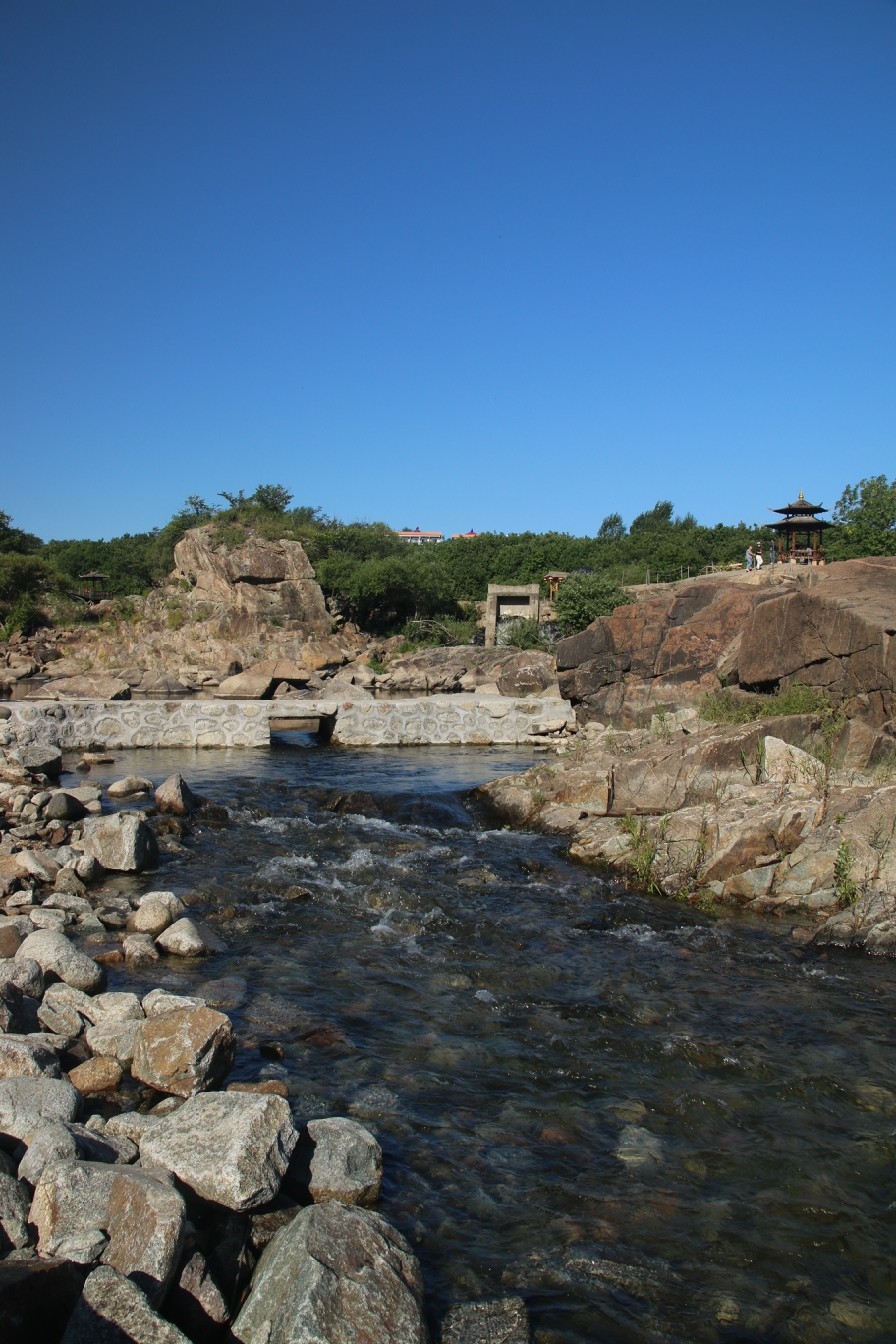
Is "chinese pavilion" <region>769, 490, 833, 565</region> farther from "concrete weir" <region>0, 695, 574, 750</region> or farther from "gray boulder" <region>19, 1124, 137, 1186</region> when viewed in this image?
"gray boulder" <region>19, 1124, 137, 1186</region>

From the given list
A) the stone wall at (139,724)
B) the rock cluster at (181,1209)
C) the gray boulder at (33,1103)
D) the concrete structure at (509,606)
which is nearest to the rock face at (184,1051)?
the rock cluster at (181,1209)

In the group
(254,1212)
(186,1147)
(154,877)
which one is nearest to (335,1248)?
(254,1212)

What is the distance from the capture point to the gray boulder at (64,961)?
5859mm

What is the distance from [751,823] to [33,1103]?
23.1 ft

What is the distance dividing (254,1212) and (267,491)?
170 ft

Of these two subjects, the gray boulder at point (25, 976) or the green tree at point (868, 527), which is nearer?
the gray boulder at point (25, 976)

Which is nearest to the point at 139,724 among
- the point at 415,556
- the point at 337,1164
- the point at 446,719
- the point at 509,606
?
the point at 446,719

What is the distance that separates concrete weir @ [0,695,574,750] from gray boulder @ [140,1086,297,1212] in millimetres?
14483

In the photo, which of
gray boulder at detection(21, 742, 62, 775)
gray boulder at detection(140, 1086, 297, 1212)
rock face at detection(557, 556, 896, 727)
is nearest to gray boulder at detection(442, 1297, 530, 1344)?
gray boulder at detection(140, 1086, 297, 1212)

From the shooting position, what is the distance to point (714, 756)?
1043 cm

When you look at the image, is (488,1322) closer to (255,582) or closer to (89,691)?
(89,691)

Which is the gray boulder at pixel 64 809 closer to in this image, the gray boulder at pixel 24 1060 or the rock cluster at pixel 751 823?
the rock cluster at pixel 751 823

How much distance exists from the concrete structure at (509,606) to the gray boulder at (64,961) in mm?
39057

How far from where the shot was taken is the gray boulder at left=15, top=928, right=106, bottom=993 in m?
5.86
